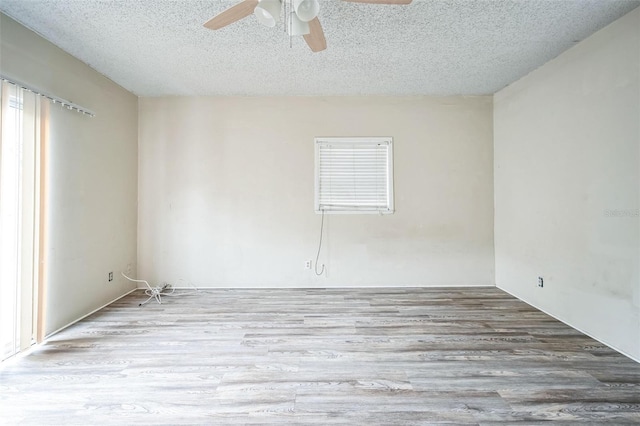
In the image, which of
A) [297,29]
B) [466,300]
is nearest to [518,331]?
[466,300]

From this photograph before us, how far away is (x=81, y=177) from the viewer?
2904 mm

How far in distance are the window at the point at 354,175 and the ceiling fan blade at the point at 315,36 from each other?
177 cm

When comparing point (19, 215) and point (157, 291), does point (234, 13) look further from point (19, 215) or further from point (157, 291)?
point (157, 291)

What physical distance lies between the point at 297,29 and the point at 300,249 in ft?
8.60

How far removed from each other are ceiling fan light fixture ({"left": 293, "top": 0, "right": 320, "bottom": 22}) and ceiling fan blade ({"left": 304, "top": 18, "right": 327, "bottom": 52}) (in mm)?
81

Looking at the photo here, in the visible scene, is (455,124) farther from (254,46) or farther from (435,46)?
(254,46)

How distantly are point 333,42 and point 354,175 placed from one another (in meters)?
1.73

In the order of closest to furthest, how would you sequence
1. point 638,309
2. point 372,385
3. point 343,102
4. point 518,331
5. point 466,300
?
point 372,385, point 638,309, point 518,331, point 466,300, point 343,102

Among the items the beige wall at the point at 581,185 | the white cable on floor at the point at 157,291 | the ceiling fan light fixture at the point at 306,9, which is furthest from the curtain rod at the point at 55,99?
the beige wall at the point at 581,185

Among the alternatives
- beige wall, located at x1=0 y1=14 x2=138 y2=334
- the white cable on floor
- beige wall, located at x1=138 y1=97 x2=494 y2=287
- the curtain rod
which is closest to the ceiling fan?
the curtain rod

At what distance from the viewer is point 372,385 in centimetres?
Answer: 184

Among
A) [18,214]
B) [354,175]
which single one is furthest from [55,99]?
[354,175]

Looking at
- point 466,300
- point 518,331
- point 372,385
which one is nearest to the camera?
point 372,385

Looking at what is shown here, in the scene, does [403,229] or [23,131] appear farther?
[403,229]
